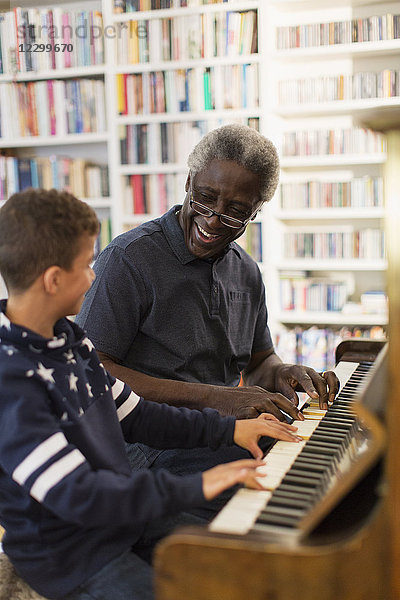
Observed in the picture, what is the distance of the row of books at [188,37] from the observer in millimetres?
3381

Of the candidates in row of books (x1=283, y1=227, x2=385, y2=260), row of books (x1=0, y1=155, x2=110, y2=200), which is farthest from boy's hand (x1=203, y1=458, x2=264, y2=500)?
row of books (x1=0, y1=155, x2=110, y2=200)

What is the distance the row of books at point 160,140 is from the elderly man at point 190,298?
188 cm

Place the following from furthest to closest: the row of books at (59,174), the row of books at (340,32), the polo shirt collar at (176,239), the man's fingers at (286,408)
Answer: the row of books at (59,174)
the row of books at (340,32)
the polo shirt collar at (176,239)
the man's fingers at (286,408)

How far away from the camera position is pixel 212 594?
783 mm

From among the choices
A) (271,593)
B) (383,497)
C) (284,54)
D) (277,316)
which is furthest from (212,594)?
(284,54)

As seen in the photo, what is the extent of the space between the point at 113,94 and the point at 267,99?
2.72ft

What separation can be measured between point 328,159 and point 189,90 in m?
0.83

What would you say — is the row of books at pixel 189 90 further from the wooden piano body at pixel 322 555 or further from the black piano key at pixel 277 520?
the black piano key at pixel 277 520

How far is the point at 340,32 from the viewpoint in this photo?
3338 millimetres

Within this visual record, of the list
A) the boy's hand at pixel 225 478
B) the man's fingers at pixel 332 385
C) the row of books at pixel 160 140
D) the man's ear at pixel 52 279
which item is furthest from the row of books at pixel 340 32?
the boy's hand at pixel 225 478

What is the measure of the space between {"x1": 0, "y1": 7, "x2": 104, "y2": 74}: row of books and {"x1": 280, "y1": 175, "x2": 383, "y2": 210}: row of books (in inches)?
49.5

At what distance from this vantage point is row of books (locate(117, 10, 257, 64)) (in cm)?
338

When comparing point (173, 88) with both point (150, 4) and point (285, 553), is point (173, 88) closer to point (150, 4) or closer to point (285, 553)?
point (150, 4)

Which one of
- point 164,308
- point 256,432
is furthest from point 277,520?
point 164,308
